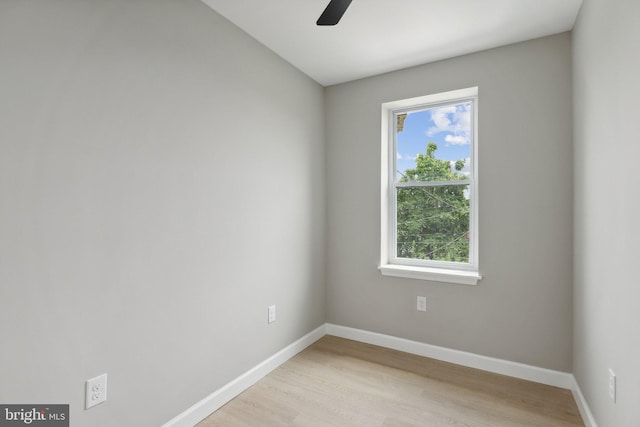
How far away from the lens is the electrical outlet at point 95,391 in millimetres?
1427

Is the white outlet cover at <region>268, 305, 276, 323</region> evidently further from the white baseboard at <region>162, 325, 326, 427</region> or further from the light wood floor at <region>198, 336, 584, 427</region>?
the light wood floor at <region>198, 336, 584, 427</region>

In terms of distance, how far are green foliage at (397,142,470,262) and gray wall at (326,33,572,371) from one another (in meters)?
0.24

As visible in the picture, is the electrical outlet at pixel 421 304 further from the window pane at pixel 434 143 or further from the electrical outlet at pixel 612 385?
the electrical outlet at pixel 612 385

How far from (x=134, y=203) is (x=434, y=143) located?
2.40m

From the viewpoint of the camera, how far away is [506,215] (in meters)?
2.47

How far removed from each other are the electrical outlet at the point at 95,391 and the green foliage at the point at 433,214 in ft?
7.83

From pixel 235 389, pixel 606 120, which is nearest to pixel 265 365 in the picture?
pixel 235 389

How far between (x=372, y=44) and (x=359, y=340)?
8.30ft

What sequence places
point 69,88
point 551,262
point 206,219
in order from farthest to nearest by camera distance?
point 551,262
point 206,219
point 69,88

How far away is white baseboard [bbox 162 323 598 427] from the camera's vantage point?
192 cm

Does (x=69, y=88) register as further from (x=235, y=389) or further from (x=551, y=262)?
(x=551, y=262)

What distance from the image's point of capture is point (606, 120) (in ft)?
5.26

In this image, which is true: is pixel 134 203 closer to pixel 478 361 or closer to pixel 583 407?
pixel 478 361

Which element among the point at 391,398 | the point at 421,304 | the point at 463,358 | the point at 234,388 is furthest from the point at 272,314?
the point at 463,358
